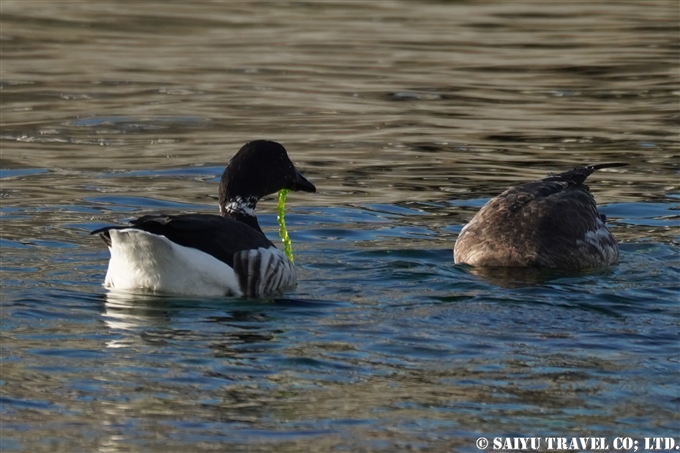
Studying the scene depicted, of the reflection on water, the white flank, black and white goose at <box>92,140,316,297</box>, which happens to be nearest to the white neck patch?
black and white goose at <box>92,140,316,297</box>

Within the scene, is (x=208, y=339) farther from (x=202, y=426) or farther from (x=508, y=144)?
(x=508, y=144)

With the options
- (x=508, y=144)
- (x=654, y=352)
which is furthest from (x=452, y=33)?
(x=654, y=352)

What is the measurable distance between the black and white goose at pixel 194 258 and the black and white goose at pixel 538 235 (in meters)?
2.00

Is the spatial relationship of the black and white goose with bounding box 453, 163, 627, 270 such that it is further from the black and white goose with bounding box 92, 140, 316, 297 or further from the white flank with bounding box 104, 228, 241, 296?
the white flank with bounding box 104, 228, 241, 296

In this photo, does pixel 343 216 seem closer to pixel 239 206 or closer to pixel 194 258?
pixel 239 206

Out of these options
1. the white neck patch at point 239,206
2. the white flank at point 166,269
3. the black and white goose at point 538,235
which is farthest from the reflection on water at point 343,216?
the white neck patch at point 239,206

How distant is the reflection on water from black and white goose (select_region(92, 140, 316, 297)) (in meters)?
0.19

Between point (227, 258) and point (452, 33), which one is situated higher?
point (452, 33)

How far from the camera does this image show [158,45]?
86.3 feet

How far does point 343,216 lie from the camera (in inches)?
546

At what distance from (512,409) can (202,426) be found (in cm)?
179

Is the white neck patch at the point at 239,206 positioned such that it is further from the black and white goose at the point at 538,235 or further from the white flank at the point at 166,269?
the black and white goose at the point at 538,235

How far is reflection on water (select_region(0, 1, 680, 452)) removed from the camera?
24.1ft

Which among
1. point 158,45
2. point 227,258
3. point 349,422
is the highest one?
point 158,45
